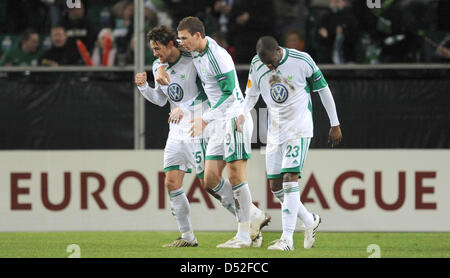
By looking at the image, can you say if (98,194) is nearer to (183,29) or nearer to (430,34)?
(183,29)

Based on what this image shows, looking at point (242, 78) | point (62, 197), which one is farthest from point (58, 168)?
point (242, 78)

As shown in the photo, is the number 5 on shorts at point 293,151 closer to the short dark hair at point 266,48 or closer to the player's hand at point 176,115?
the short dark hair at point 266,48

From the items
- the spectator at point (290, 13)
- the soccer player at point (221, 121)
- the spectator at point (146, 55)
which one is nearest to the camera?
the soccer player at point (221, 121)

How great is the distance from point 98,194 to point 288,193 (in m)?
3.20

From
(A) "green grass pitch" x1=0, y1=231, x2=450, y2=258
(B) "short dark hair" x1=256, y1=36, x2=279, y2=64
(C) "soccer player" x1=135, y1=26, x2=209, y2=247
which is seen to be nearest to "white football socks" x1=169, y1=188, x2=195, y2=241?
(C) "soccer player" x1=135, y1=26, x2=209, y2=247

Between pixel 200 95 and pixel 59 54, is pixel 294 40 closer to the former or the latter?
pixel 59 54

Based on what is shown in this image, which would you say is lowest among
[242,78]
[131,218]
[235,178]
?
[131,218]

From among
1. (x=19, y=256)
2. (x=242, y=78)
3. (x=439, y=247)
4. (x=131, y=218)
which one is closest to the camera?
(x=19, y=256)

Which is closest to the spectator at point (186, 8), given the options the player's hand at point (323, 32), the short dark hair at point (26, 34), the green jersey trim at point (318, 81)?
the player's hand at point (323, 32)

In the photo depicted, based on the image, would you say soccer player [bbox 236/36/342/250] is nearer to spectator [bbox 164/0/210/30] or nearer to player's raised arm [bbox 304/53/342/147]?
player's raised arm [bbox 304/53/342/147]

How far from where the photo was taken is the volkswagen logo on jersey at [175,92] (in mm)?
8961

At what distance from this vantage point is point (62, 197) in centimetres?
1112

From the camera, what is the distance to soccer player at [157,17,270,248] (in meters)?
8.65

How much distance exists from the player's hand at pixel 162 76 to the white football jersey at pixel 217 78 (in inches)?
11.1
